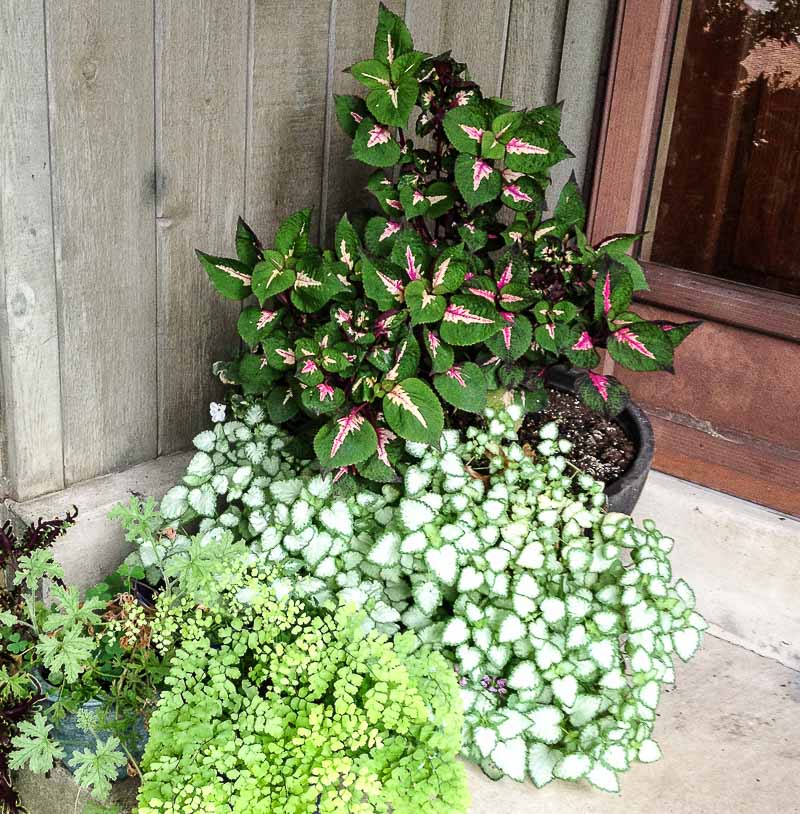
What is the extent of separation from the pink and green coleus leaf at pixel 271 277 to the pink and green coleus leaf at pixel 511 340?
0.39 m

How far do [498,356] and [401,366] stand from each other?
19cm

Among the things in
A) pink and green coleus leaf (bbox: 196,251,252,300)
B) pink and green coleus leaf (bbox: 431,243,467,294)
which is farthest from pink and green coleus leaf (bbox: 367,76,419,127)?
pink and green coleus leaf (bbox: 196,251,252,300)

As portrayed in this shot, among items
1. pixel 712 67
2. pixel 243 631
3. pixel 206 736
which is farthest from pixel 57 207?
pixel 712 67

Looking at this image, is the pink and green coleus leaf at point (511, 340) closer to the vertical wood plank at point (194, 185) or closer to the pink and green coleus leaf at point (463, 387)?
the pink and green coleus leaf at point (463, 387)

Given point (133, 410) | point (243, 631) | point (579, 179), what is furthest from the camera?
point (579, 179)

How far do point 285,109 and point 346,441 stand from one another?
2.41 ft

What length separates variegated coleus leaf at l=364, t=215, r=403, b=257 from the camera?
79.0 inches

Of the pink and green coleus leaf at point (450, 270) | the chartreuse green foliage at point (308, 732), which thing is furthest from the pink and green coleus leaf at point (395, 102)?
the chartreuse green foliage at point (308, 732)

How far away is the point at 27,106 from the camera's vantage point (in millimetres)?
1713

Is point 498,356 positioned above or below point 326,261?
below

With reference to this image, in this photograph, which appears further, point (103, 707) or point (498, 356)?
point (498, 356)

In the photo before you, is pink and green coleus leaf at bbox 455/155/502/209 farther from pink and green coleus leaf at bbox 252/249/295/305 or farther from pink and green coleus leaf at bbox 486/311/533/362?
pink and green coleus leaf at bbox 252/249/295/305

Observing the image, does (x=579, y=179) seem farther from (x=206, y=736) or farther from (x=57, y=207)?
(x=206, y=736)

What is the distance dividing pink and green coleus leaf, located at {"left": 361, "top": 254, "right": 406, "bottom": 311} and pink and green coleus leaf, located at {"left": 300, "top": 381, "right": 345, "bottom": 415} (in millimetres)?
172
